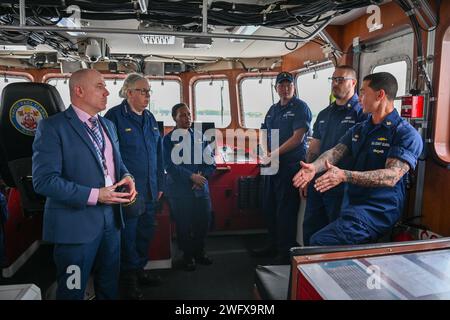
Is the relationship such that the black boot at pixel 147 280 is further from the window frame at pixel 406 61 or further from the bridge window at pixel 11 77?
the bridge window at pixel 11 77

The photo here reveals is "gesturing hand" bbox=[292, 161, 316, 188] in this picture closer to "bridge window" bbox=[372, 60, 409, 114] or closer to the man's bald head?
the man's bald head

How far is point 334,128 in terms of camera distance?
273 cm

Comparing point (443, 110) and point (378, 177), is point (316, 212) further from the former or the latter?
point (443, 110)

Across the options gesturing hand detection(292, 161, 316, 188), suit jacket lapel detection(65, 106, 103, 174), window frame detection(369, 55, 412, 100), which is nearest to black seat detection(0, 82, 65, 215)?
suit jacket lapel detection(65, 106, 103, 174)

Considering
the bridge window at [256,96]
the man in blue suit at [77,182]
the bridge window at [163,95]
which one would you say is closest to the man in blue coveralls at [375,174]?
the man in blue suit at [77,182]

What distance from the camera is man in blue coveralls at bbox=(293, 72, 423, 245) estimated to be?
1746 mm

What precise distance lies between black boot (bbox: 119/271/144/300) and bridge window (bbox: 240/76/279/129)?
3.42 m

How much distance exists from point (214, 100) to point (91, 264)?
3924 mm

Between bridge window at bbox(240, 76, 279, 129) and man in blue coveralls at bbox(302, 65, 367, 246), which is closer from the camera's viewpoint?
man in blue coveralls at bbox(302, 65, 367, 246)

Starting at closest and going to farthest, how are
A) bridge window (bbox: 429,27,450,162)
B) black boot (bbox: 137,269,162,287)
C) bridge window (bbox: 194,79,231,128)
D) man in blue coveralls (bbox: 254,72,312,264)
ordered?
1. bridge window (bbox: 429,27,450,162)
2. black boot (bbox: 137,269,162,287)
3. man in blue coveralls (bbox: 254,72,312,264)
4. bridge window (bbox: 194,79,231,128)

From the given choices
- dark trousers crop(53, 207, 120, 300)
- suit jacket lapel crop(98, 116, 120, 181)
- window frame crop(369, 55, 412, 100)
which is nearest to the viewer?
dark trousers crop(53, 207, 120, 300)

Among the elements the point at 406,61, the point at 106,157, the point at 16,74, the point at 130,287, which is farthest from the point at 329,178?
the point at 16,74

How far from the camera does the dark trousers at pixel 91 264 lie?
176cm

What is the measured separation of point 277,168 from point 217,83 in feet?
8.49
